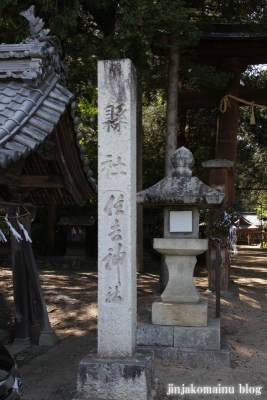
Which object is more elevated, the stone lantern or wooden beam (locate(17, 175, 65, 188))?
wooden beam (locate(17, 175, 65, 188))

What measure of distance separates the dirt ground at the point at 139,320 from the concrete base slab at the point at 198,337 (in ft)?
1.13

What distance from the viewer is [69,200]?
7473mm

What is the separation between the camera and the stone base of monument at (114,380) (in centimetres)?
420

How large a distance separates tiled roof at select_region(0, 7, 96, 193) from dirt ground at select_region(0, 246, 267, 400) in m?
2.75

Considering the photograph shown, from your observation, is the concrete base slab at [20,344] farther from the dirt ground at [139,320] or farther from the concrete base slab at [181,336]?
the concrete base slab at [181,336]

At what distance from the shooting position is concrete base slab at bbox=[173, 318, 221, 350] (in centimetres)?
649

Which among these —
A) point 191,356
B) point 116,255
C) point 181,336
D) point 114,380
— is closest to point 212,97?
point 181,336

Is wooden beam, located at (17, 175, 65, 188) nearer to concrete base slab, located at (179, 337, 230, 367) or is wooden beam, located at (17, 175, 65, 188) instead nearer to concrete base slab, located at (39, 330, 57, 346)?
concrete base slab, located at (39, 330, 57, 346)

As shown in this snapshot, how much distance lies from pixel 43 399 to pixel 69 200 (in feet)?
10.7

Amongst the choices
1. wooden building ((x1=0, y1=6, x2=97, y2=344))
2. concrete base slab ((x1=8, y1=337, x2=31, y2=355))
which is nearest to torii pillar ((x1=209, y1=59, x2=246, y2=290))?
wooden building ((x1=0, y1=6, x2=97, y2=344))

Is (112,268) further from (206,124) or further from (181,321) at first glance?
(206,124)

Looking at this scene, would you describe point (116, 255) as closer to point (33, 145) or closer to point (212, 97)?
point (33, 145)

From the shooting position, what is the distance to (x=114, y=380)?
421cm

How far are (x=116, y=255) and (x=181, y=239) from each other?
2644mm
